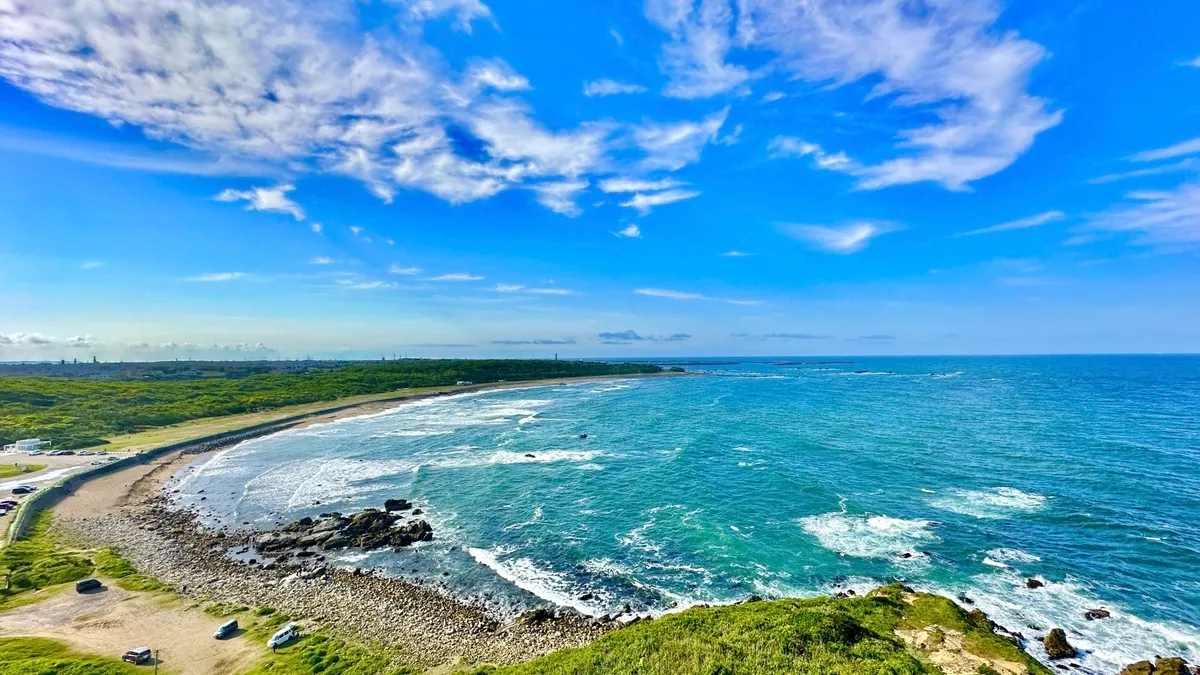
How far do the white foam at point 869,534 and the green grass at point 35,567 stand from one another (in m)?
45.6

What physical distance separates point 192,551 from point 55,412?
3214 inches

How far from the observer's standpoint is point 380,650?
22.2m

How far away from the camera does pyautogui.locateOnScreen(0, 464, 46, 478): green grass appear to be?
164 ft

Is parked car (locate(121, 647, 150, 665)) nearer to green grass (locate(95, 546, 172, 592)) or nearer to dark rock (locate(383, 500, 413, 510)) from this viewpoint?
green grass (locate(95, 546, 172, 592))

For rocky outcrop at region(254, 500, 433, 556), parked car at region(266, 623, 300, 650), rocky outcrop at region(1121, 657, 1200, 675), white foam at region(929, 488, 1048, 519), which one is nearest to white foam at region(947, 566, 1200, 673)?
rocky outcrop at region(1121, 657, 1200, 675)

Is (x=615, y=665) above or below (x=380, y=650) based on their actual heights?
above

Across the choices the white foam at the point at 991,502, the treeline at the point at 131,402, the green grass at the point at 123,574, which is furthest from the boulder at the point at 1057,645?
the treeline at the point at 131,402

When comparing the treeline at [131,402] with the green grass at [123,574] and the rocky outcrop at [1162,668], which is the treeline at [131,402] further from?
the rocky outcrop at [1162,668]

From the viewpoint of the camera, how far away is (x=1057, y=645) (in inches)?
835

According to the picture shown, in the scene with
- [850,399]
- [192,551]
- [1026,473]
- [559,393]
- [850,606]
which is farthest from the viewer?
[559,393]

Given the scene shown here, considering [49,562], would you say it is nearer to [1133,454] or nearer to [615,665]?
[615,665]

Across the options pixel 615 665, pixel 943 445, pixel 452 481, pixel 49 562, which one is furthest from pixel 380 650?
pixel 943 445

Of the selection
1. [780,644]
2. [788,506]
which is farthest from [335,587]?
[788,506]

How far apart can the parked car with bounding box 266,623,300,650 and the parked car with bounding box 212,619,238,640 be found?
7.14 ft
